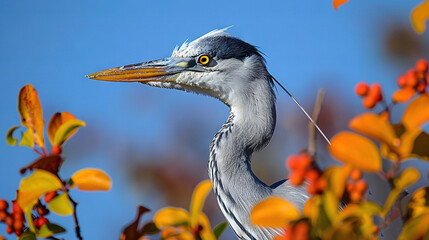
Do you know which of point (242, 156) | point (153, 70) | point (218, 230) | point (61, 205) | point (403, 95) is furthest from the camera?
point (153, 70)

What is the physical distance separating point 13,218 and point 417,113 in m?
0.57

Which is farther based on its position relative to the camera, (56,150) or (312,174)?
(56,150)

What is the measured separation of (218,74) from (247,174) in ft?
1.77

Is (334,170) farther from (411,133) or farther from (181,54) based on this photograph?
(181,54)

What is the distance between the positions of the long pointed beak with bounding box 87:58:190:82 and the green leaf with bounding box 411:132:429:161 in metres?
1.77

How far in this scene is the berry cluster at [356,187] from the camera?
22.7 inches

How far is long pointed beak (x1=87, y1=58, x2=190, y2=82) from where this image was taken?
2328 mm

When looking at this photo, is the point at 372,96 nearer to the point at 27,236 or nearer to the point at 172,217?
the point at 172,217

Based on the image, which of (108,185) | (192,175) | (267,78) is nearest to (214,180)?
(267,78)

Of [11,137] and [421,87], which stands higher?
[11,137]

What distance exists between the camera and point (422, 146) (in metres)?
0.65

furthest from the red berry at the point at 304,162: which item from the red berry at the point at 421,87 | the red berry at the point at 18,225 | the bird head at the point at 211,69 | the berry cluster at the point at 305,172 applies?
the bird head at the point at 211,69

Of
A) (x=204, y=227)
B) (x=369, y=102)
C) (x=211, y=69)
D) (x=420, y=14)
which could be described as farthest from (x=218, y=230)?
(x=211, y=69)

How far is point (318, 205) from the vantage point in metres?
0.57
